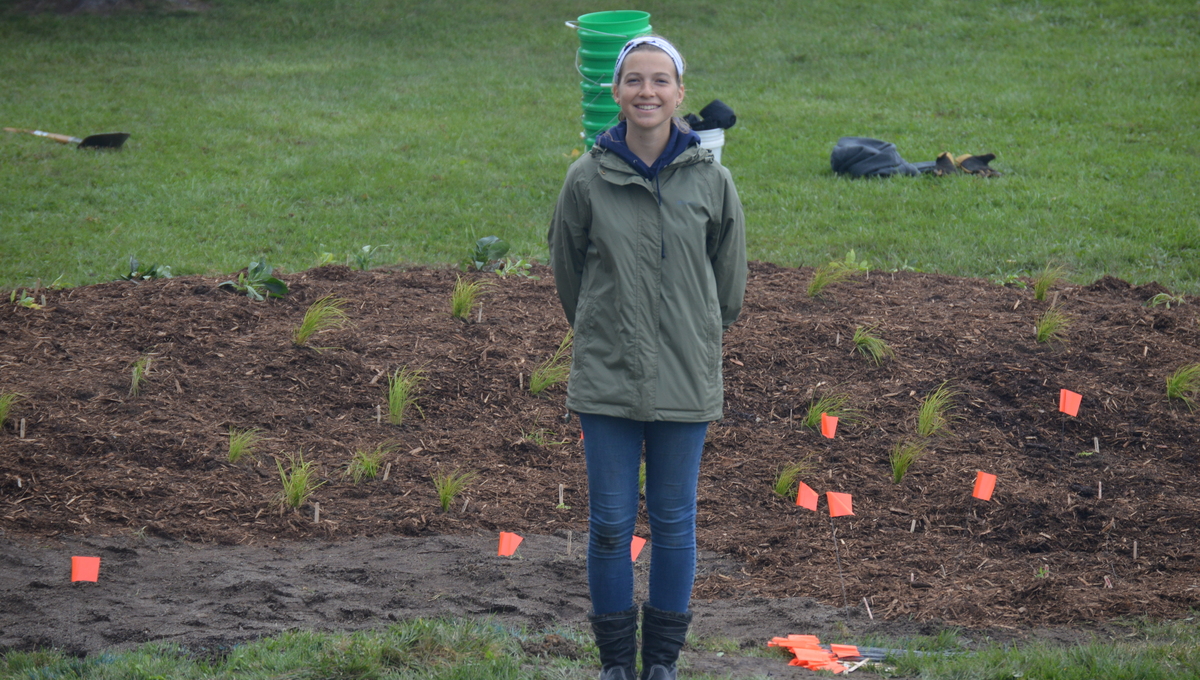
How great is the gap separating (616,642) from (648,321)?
1016 mm

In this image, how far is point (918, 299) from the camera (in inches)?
271

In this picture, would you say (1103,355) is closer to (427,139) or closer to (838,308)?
(838,308)

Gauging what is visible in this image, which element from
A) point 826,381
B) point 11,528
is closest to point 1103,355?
point 826,381

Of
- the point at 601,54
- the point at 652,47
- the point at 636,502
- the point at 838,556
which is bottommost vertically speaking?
the point at 838,556

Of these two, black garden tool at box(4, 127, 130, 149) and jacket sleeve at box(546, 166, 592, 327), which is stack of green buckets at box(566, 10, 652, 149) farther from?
black garden tool at box(4, 127, 130, 149)

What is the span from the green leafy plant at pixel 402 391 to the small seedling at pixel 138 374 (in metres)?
1.27

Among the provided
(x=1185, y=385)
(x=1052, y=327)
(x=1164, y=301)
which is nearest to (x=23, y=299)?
(x=1052, y=327)

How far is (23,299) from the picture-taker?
6.23 meters

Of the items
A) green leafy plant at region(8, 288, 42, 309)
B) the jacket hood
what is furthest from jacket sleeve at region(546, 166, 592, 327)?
green leafy plant at region(8, 288, 42, 309)

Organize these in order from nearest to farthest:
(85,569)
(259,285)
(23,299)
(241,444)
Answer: (85,569) < (241,444) < (23,299) < (259,285)

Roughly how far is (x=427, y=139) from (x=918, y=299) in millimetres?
6669

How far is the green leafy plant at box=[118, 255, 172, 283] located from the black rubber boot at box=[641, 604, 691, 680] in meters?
4.98

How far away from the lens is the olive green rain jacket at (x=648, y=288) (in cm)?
299

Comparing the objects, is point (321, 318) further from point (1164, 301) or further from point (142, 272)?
point (1164, 301)
